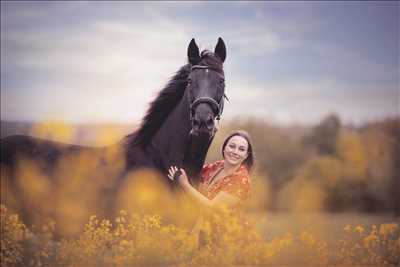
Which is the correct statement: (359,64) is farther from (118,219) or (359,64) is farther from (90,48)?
(118,219)

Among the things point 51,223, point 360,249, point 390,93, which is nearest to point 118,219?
point 51,223

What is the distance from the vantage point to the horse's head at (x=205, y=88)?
4566mm

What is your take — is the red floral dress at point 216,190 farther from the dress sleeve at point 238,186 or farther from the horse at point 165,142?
the horse at point 165,142

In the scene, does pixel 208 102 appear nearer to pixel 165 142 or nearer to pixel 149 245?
pixel 165 142

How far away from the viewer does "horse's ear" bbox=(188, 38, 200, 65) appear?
191 inches

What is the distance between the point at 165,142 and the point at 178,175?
0.39m

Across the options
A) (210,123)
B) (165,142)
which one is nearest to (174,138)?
(165,142)

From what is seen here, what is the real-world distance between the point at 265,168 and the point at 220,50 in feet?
60.9

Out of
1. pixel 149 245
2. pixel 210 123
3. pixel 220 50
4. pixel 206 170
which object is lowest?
pixel 149 245

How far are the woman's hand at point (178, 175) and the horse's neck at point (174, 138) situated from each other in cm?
7

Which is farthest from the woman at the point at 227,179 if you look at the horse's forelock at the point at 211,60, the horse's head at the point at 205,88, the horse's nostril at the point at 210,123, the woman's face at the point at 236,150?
the horse's forelock at the point at 211,60

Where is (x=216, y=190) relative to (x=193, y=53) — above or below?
below

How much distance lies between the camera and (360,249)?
566cm

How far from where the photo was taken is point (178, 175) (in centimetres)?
480
